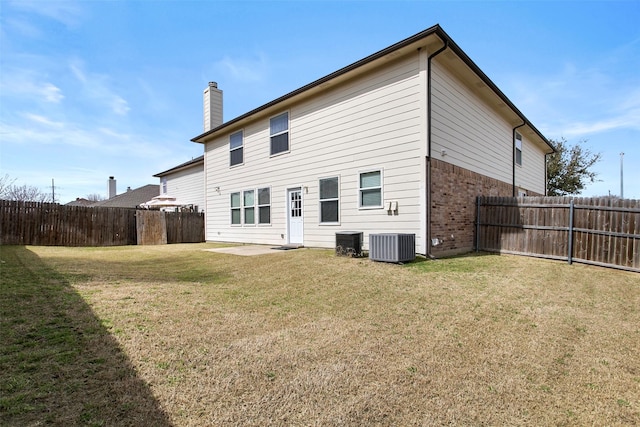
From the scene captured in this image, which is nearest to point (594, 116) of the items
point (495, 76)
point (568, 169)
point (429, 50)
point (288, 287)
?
point (568, 169)

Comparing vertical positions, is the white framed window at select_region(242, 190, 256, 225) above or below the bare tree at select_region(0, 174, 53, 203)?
below

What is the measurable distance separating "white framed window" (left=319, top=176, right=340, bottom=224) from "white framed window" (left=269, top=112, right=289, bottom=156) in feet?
7.90

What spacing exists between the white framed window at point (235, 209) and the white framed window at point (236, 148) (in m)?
1.41

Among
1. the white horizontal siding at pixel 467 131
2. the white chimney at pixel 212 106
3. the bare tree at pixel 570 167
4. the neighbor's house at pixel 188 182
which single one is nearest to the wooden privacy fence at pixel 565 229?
the white horizontal siding at pixel 467 131

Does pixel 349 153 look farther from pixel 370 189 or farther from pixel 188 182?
pixel 188 182

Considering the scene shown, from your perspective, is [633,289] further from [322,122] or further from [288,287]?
[322,122]

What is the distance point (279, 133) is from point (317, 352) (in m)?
9.86

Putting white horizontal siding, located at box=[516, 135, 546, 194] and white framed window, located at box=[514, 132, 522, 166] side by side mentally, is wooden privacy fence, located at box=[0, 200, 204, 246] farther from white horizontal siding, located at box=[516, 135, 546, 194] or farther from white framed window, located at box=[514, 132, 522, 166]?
white horizontal siding, located at box=[516, 135, 546, 194]

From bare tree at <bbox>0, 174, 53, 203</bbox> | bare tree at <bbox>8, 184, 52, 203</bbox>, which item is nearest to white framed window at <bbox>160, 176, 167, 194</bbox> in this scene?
bare tree at <bbox>0, 174, 53, 203</bbox>

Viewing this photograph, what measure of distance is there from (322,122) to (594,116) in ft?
81.4

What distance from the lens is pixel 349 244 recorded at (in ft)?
26.6

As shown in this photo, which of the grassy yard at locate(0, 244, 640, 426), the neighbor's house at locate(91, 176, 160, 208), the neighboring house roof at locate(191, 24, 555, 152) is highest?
the neighboring house roof at locate(191, 24, 555, 152)

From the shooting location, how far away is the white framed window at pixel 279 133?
11570 millimetres

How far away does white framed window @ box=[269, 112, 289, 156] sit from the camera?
11.6 meters
